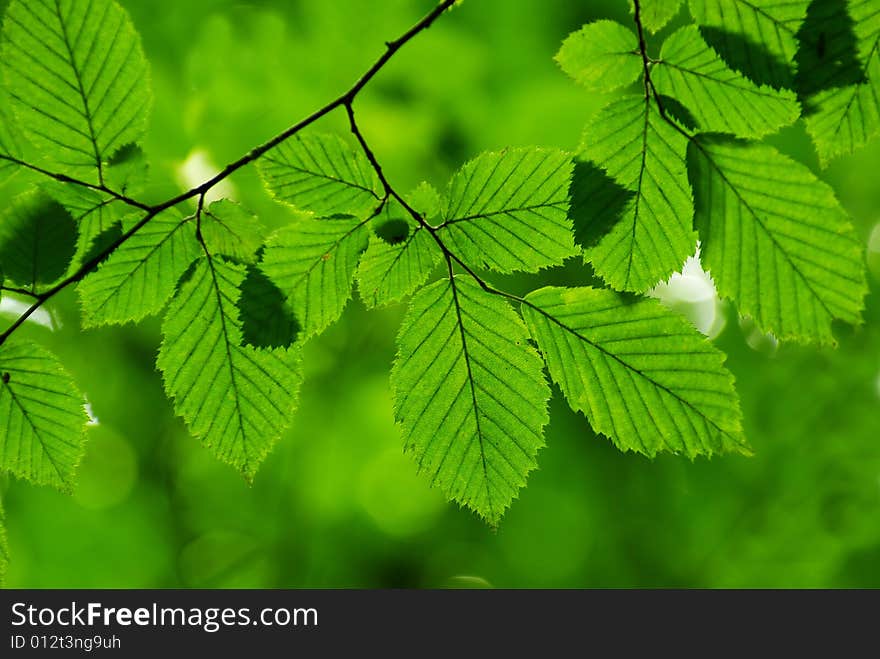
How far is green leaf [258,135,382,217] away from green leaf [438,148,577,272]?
11 centimetres

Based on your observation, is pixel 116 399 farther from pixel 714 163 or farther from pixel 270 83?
pixel 714 163

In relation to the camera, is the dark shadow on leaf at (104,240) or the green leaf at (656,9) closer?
the green leaf at (656,9)

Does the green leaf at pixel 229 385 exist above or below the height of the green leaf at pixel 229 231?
below

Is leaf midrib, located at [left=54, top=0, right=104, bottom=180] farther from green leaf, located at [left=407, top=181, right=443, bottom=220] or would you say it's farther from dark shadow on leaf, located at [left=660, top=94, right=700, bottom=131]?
dark shadow on leaf, located at [left=660, top=94, right=700, bottom=131]

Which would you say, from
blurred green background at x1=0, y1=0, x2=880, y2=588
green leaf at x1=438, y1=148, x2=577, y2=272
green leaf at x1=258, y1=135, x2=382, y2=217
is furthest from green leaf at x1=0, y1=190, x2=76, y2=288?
blurred green background at x1=0, y1=0, x2=880, y2=588

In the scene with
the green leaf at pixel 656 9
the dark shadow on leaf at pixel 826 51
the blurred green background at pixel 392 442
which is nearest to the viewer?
the dark shadow on leaf at pixel 826 51

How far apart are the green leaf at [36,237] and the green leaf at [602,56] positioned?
638 mm

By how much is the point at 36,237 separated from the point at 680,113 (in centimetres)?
77

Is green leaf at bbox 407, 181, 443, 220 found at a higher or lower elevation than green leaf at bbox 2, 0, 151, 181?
lower

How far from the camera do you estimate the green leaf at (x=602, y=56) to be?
761 millimetres

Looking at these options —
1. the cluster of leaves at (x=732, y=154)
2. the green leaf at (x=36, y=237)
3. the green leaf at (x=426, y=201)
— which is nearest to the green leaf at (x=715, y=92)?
the cluster of leaves at (x=732, y=154)

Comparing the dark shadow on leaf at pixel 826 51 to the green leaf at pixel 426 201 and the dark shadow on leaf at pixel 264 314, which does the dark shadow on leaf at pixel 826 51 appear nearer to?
the green leaf at pixel 426 201

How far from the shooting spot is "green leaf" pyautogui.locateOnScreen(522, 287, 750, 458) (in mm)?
747

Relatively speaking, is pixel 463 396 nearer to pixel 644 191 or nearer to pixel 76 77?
pixel 644 191
